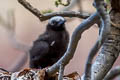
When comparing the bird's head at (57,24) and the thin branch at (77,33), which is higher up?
the bird's head at (57,24)

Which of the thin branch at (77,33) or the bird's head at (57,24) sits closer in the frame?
the thin branch at (77,33)

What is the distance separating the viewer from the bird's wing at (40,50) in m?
3.14

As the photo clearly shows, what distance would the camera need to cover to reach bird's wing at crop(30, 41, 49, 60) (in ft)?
10.3

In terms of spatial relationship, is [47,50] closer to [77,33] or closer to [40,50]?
[40,50]

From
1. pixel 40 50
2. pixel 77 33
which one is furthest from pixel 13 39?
pixel 77 33

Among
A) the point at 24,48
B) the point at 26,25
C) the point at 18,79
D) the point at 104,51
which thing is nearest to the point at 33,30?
the point at 26,25

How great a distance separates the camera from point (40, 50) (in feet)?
10.3

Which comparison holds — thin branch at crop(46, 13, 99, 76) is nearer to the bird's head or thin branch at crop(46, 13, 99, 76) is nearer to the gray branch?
the bird's head

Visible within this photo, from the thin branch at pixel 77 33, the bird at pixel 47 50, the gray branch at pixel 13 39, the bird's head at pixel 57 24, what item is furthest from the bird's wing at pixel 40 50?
the thin branch at pixel 77 33

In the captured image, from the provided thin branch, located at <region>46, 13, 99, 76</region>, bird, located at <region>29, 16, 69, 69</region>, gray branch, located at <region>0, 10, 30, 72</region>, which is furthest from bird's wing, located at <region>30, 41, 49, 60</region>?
thin branch, located at <region>46, 13, 99, 76</region>

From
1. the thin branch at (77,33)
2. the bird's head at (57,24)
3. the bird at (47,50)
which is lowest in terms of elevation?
the thin branch at (77,33)

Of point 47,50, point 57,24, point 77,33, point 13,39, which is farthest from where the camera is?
point 13,39

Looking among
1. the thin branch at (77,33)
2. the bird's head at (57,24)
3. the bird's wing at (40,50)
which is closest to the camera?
the thin branch at (77,33)

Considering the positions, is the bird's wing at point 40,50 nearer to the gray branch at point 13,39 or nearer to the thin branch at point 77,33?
the gray branch at point 13,39
